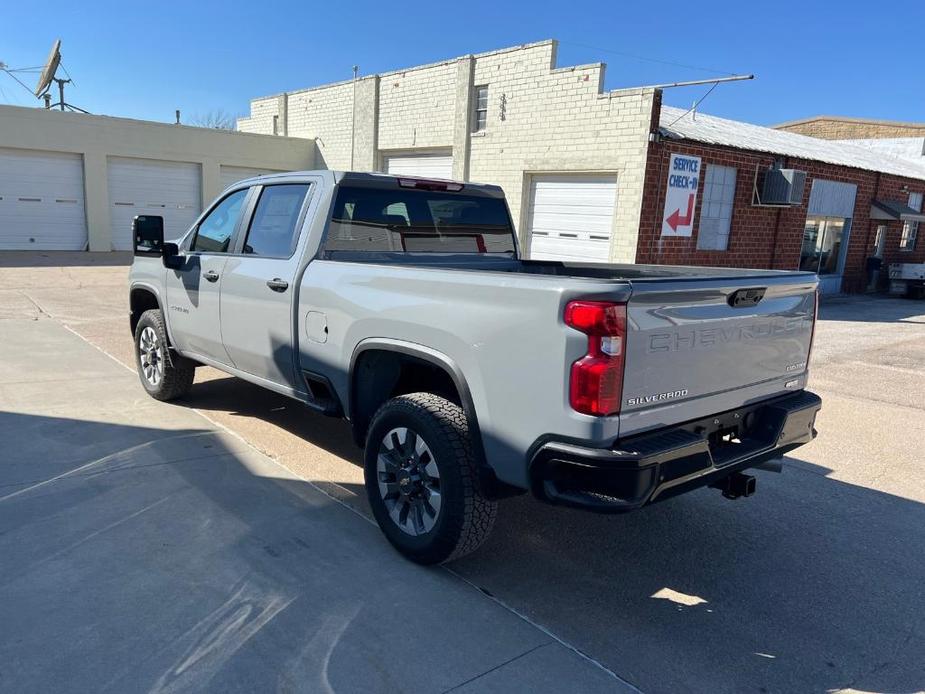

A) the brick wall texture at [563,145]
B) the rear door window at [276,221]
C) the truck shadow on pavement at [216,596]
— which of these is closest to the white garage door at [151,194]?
the brick wall texture at [563,145]

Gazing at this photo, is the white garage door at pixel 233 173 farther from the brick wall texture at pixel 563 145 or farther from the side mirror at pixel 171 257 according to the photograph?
Result: the side mirror at pixel 171 257

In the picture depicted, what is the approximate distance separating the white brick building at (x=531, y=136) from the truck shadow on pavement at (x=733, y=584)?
10.3 metres

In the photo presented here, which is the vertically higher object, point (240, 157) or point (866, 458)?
point (240, 157)

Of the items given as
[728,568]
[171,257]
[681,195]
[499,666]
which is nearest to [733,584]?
[728,568]

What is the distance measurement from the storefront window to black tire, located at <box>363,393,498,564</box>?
17.3m

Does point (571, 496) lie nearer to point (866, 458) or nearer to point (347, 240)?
point (347, 240)

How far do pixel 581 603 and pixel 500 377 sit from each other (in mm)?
1159

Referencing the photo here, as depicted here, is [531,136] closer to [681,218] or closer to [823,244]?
[681,218]

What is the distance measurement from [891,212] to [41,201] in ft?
79.8

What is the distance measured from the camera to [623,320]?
9.17 ft

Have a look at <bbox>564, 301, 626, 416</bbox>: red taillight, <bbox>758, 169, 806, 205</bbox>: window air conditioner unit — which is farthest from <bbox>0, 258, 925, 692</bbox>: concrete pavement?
<bbox>758, 169, 806, 205</bbox>: window air conditioner unit

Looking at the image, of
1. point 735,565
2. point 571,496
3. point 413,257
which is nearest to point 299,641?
point 571,496

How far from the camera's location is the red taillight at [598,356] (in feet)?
9.10

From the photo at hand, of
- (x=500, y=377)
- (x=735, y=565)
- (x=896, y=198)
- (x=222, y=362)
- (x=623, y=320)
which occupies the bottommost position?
(x=735, y=565)
